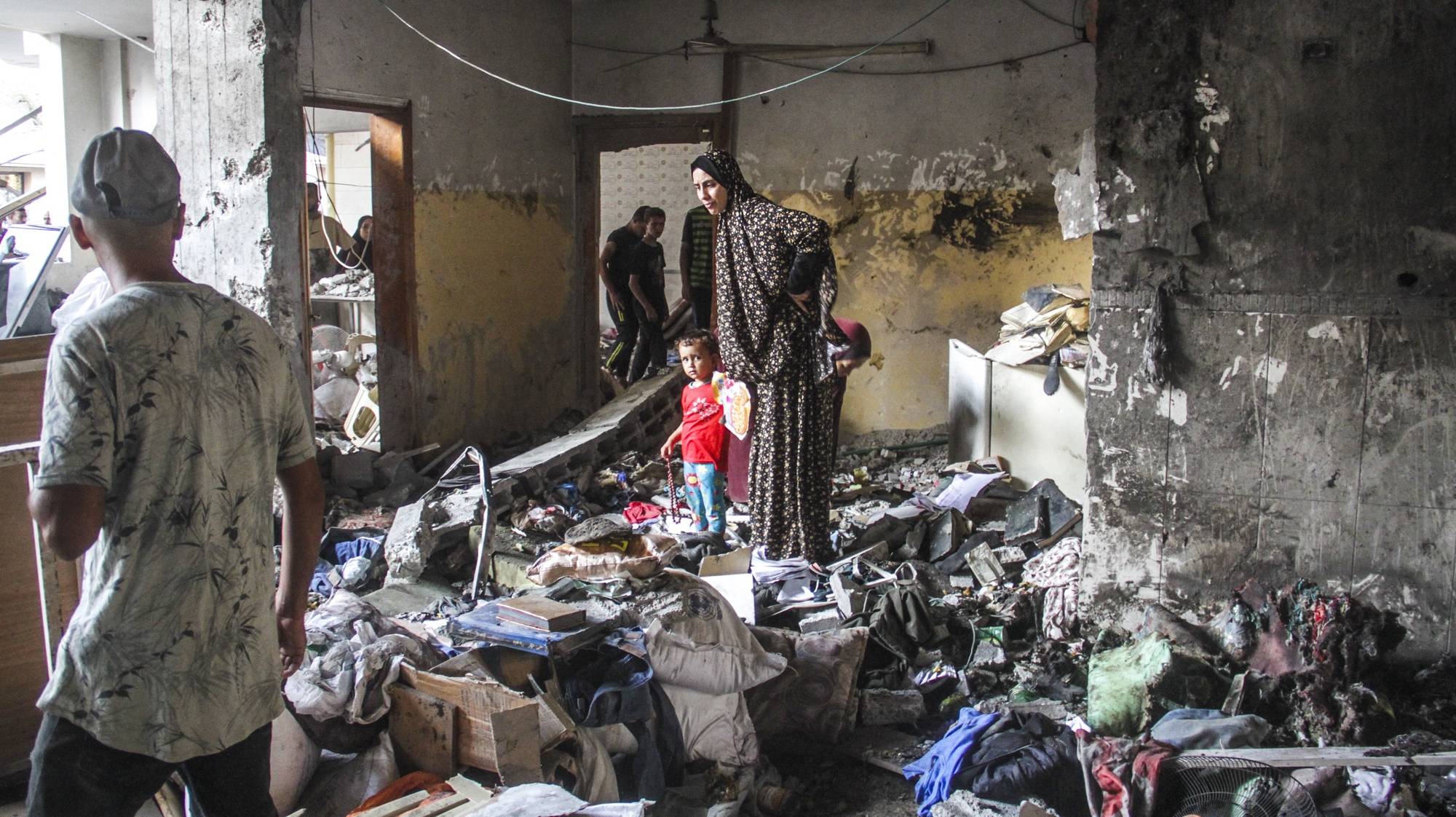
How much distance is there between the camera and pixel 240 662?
1929 mm

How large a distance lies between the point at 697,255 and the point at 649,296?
584 millimetres

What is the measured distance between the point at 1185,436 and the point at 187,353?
11.8 ft

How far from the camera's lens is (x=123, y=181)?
182 centimetres

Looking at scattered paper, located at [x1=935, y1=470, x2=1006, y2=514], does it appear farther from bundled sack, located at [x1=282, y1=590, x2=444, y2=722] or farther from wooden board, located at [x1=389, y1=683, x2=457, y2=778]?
wooden board, located at [x1=389, y1=683, x2=457, y2=778]

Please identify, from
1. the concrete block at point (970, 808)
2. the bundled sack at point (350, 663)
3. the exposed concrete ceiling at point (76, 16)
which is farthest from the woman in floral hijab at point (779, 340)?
the exposed concrete ceiling at point (76, 16)

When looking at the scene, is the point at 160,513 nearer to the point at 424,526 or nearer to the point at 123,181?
the point at 123,181

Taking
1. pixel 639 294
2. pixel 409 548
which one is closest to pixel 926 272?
pixel 639 294

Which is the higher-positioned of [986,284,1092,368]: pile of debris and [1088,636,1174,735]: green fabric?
[986,284,1092,368]: pile of debris

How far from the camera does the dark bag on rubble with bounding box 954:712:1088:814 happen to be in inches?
134

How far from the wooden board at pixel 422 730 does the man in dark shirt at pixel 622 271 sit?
19.6ft

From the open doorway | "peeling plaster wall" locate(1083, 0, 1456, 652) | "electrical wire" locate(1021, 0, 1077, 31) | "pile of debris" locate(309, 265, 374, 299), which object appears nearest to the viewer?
"peeling plaster wall" locate(1083, 0, 1456, 652)

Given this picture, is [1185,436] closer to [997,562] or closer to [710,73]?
[997,562]

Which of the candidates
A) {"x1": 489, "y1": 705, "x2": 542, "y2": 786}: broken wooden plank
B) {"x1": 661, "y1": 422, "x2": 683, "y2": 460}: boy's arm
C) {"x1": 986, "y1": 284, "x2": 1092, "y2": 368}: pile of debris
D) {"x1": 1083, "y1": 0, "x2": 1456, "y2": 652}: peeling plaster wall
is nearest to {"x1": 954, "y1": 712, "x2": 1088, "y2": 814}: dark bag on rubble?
{"x1": 1083, "y1": 0, "x2": 1456, "y2": 652}: peeling plaster wall

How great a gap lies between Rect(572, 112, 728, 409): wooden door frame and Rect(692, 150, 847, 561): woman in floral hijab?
365 centimetres
